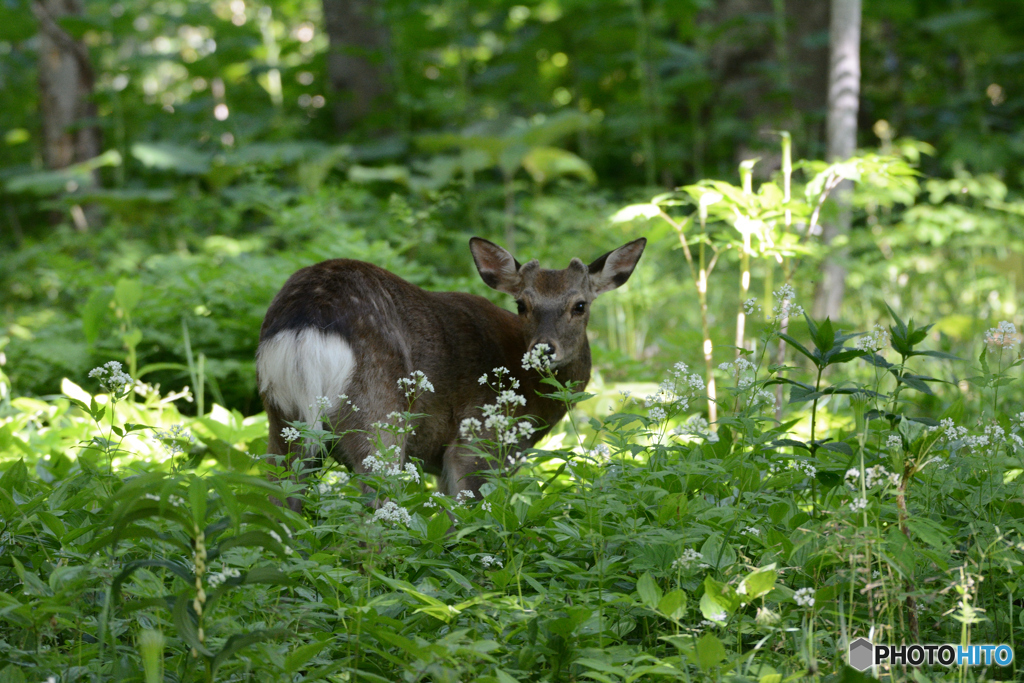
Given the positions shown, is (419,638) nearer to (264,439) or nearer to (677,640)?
(677,640)

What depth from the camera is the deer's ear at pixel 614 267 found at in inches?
177

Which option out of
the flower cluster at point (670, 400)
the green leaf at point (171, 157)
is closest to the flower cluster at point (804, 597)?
the flower cluster at point (670, 400)

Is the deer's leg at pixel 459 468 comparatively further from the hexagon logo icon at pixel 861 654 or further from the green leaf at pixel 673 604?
the hexagon logo icon at pixel 861 654

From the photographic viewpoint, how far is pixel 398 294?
3.92 m

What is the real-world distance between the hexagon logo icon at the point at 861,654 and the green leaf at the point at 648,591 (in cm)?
49

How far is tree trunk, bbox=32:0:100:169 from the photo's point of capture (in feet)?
35.1

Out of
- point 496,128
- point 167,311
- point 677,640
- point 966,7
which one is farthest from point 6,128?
point 677,640

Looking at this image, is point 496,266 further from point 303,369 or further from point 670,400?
point 670,400

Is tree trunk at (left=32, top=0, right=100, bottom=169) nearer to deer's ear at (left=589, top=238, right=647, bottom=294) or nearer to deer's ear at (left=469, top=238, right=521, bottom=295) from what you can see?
deer's ear at (left=469, top=238, right=521, bottom=295)

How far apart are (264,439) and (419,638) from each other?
6.47 ft

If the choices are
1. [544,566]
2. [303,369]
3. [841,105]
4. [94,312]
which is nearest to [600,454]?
[544,566]

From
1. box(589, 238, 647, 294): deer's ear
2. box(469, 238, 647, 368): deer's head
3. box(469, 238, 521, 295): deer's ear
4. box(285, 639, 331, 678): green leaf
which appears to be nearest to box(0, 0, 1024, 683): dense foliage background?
box(285, 639, 331, 678): green leaf

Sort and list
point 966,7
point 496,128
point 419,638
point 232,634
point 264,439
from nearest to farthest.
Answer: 1. point 232,634
2. point 419,638
3. point 264,439
4. point 496,128
5. point 966,7

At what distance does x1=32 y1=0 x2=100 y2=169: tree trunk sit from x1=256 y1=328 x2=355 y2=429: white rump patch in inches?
353
